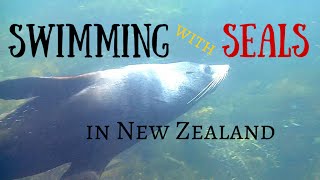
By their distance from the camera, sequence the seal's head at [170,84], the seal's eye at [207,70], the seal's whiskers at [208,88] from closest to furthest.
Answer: the seal's head at [170,84], the seal's whiskers at [208,88], the seal's eye at [207,70]

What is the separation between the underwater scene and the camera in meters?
3.82

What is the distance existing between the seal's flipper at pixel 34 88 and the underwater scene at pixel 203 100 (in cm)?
2

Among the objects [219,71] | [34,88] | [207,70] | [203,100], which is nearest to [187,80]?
[207,70]

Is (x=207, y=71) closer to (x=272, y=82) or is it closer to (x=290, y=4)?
(x=272, y=82)

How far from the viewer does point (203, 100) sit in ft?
33.8

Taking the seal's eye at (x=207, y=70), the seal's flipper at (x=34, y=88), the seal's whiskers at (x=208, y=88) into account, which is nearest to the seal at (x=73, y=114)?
the seal's flipper at (x=34, y=88)

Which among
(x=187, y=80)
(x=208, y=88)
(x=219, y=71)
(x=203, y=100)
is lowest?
(x=203, y=100)

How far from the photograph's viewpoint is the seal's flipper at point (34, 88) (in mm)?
3701

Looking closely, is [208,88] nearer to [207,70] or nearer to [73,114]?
[207,70]

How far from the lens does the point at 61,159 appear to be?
3584mm

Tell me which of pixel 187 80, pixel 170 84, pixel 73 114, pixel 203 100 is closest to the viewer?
pixel 73 114

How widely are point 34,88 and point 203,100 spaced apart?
712 centimetres

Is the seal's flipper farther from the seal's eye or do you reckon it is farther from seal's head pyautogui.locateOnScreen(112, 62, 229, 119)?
the seal's eye

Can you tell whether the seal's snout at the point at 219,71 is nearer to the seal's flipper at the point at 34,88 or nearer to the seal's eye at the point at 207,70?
the seal's eye at the point at 207,70
